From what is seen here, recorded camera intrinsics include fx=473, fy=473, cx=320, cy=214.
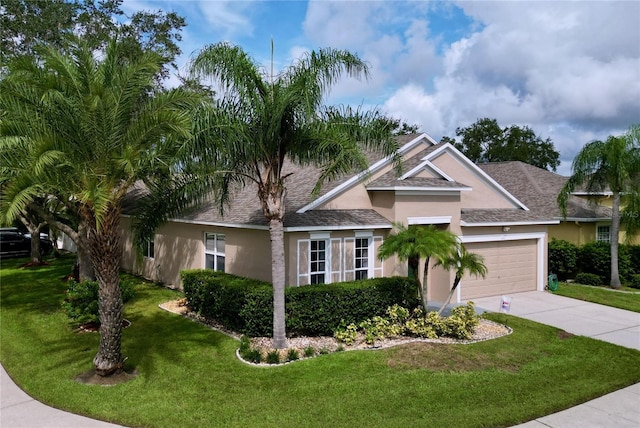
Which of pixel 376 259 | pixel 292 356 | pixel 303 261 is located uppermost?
pixel 303 261

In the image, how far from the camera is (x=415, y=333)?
12.0 m

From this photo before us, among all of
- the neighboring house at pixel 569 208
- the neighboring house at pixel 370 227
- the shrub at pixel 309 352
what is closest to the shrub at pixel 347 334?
the shrub at pixel 309 352

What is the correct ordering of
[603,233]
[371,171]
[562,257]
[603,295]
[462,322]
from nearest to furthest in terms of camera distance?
[462,322]
[371,171]
[603,295]
[562,257]
[603,233]

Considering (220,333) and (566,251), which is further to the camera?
(566,251)

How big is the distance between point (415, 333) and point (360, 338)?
142 cm

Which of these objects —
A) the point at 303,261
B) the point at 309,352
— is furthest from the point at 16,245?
the point at 309,352

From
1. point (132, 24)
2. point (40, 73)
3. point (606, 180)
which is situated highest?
point (132, 24)

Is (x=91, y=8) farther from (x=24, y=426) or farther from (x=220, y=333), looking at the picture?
(x=24, y=426)

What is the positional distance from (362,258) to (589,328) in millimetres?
6674

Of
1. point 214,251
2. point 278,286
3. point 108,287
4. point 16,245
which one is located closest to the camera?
point 108,287

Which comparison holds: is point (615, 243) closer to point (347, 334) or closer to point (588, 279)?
point (588, 279)

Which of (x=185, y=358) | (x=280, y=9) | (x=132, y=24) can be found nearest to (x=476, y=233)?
(x=280, y=9)

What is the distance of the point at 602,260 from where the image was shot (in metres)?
21.0

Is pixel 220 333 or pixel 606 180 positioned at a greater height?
pixel 606 180
